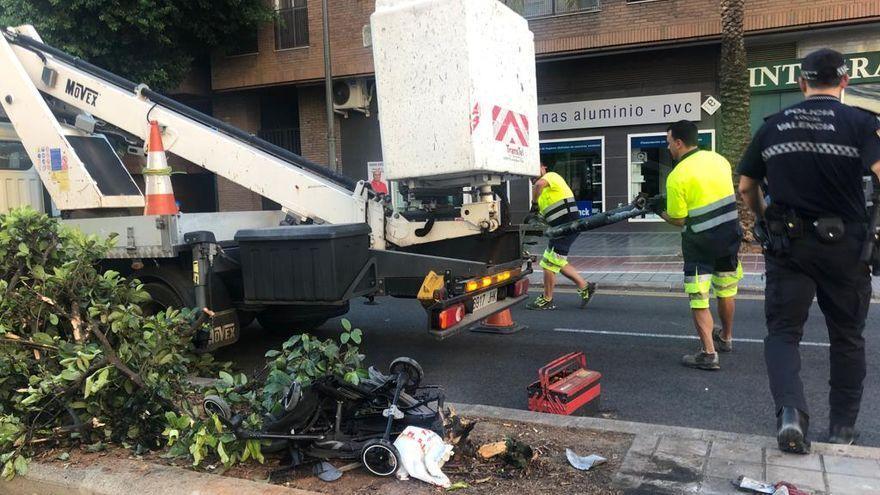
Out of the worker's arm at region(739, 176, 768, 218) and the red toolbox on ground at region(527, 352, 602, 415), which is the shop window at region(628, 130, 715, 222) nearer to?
the red toolbox on ground at region(527, 352, 602, 415)

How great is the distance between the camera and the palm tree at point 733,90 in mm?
11562

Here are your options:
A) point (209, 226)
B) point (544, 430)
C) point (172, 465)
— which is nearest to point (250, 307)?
point (209, 226)

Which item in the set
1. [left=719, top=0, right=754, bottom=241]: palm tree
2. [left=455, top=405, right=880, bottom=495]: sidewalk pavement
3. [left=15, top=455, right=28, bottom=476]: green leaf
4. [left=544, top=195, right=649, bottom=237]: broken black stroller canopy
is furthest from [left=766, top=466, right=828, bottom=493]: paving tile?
[left=719, top=0, right=754, bottom=241]: palm tree

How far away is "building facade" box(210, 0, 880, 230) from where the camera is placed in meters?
14.3

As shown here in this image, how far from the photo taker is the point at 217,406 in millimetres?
3398

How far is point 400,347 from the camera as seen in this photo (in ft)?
21.4

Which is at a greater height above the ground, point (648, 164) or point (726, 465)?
point (648, 164)

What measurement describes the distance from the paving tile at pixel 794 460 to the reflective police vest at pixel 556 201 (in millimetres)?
4922

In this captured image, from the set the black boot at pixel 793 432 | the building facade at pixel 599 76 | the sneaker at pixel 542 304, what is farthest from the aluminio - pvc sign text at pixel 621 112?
the black boot at pixel 793 432

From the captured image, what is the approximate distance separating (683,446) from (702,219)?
2.47 m

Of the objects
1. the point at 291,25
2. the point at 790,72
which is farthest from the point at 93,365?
the point at 291,25

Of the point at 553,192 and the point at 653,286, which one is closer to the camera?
the point at 553,192

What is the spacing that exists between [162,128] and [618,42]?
38.9 ft

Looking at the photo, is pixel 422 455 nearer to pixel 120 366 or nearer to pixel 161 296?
pixel 120 366
